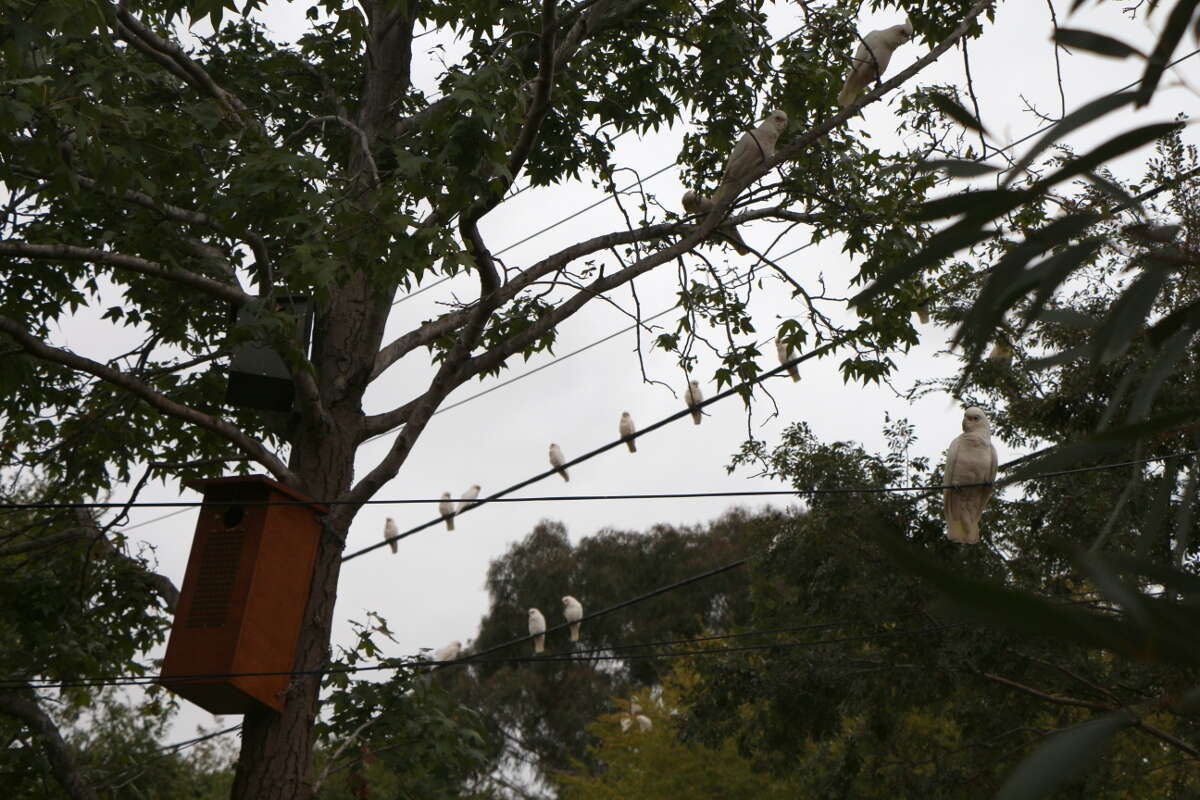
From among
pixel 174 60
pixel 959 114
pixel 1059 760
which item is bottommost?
pixel 1059 760

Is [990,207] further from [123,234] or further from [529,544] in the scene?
[529,544]

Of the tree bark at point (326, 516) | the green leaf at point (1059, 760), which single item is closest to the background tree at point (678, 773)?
the tree bark at point (326, 516)

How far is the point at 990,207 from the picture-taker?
1646 mm

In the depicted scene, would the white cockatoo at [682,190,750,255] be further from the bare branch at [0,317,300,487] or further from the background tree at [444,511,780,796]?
the background tree at [444,511,780,796]

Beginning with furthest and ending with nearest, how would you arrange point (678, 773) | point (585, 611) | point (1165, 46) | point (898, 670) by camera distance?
point (585, 611) → point (678, 773) → point (898, 670) → point (1165, 46)

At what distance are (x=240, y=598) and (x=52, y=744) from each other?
80.0 inches

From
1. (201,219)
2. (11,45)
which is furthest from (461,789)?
(11,45)

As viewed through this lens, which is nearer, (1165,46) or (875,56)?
(1165,46)

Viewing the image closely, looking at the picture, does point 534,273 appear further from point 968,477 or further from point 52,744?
point 52,744

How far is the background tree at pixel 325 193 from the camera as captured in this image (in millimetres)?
4992

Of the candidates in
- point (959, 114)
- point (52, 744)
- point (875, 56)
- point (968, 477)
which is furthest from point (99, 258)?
point (959, 114)

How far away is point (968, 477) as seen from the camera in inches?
254

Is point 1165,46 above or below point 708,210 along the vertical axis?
below

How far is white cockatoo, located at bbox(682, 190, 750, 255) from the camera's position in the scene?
6682mm
